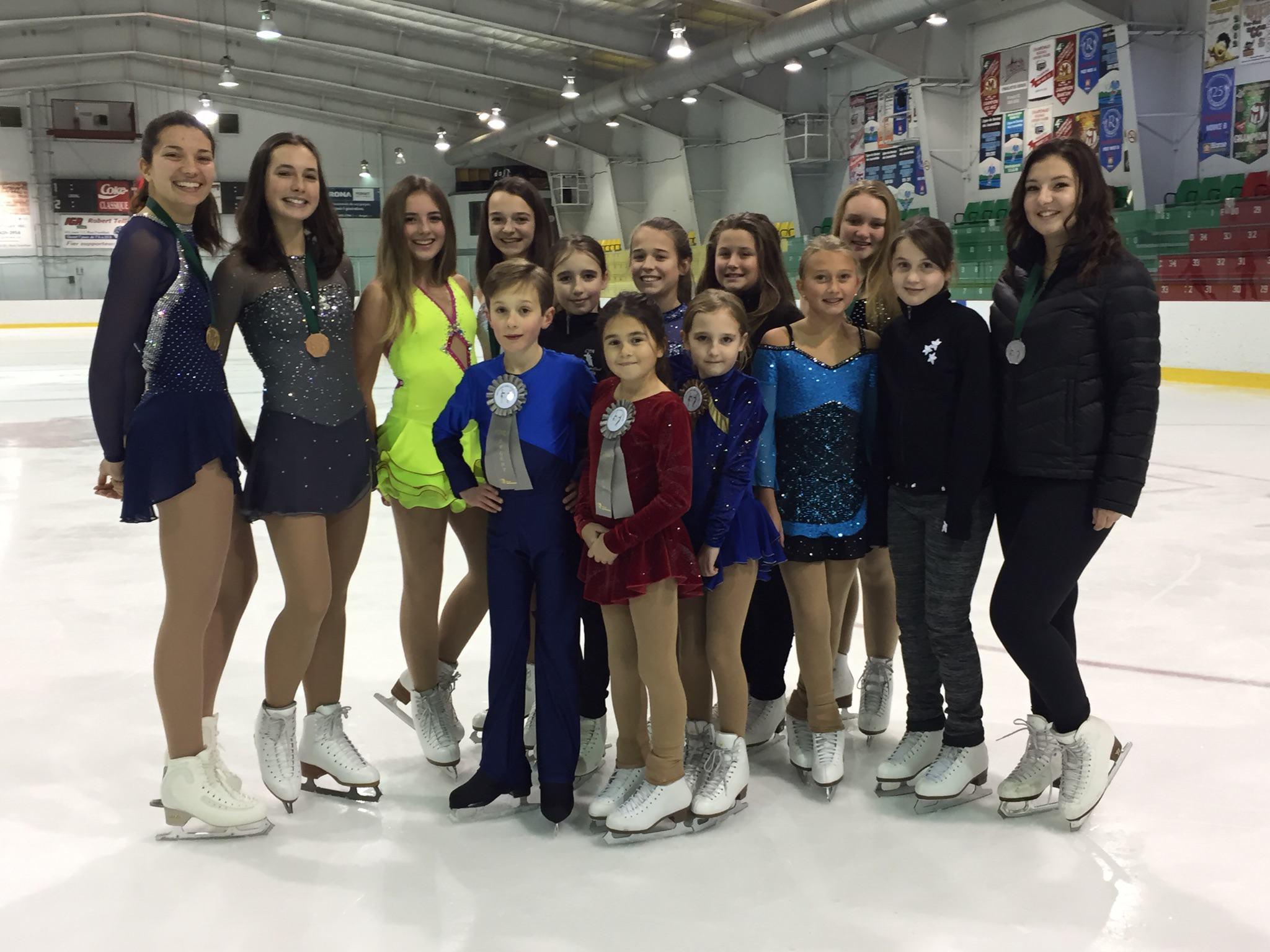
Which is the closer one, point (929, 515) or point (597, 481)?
point (597, 481)

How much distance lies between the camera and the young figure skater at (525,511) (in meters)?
2.24

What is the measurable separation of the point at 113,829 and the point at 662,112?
65.2 ft

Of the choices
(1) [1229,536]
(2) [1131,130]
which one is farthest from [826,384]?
(2) [1131,130]

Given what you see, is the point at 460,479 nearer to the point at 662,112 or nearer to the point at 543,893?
the point at 543,893

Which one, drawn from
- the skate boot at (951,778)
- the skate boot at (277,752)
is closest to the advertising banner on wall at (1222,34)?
the skate boot at (951,778)

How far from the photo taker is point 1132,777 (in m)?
2.54

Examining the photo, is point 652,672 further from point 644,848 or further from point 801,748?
point 801,748

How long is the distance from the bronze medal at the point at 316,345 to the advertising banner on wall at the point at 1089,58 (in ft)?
42.8

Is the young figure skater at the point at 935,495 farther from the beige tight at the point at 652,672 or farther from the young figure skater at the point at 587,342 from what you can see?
the young figure skater at the point at 587,342

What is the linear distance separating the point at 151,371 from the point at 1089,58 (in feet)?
44.3

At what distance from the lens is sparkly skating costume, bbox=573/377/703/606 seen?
6.85 feet

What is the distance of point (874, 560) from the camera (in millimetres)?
2736

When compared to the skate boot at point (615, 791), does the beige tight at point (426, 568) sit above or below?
above

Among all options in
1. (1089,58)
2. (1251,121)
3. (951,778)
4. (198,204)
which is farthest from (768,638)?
(1089,58)
